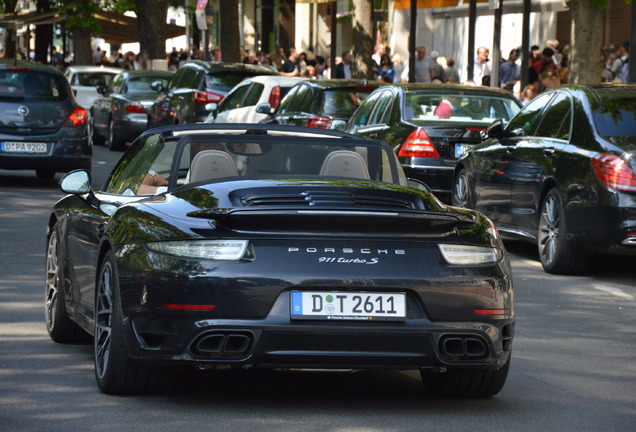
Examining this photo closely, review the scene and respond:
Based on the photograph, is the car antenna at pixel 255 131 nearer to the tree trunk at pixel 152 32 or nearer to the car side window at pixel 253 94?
the car side window at pixel 253 94

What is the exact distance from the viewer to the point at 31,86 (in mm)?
18844

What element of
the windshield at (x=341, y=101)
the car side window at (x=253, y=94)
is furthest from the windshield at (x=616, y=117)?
the car side window at (x=253, y=94)

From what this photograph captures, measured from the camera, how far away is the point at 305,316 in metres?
5.88

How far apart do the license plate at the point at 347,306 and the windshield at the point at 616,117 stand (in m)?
5.92

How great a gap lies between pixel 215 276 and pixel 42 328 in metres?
2.84

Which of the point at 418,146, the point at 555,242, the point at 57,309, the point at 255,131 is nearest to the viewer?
the point at 255,131

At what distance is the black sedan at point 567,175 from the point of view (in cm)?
1116

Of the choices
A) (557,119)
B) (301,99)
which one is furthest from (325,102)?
(557,119)

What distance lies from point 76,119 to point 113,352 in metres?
13.0

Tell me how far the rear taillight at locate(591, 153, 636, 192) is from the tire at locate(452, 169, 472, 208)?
2925 millimetres

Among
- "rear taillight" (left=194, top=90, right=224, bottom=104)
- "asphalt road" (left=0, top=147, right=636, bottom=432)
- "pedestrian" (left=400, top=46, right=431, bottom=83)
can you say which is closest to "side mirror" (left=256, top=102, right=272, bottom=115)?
"rear taillight" (left=194, top=90, right=224, bottom=104)

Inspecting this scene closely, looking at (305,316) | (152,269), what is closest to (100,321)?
(152,269)

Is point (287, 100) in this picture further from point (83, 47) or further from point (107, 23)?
point (107, 23)

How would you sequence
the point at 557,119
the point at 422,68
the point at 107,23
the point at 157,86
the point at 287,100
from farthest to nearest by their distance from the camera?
the point at 107,23 < the point at 422,68 < the point at 157,86 < the point at 287,100 < the point at 557,119
